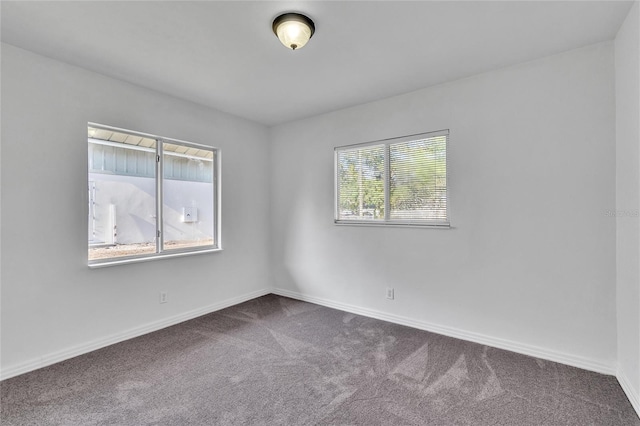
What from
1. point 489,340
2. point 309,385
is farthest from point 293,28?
point 489,340

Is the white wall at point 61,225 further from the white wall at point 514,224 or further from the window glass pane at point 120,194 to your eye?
the white wall at point 514,224

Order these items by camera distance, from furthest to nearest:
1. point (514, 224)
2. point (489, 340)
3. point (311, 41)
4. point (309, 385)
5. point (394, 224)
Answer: point (394, 224) < point (489, 340) < point (514, 224) < point (311, 41) < point (309, 385)

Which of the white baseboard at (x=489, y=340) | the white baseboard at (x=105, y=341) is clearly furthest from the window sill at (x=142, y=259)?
the white baseboard at (x=489, y=340)

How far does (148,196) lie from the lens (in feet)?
11.0

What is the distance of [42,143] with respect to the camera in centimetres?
255

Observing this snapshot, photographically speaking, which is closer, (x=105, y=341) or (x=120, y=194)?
(x=105, y=341)

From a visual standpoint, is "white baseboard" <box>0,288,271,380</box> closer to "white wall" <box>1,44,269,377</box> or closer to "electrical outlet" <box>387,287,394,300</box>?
"white wall" <box>1,44,269,377</box>

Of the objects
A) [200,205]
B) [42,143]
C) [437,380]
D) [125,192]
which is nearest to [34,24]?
[42,143]

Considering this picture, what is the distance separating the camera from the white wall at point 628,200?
1958 millimetres

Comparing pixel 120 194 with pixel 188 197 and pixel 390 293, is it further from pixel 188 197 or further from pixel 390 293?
pixel 390 293

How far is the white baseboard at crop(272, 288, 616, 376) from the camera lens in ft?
7.94

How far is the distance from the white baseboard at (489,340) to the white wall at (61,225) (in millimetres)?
2002

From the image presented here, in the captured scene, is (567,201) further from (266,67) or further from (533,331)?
(266,67)

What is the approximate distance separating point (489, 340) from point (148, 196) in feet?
12.5
